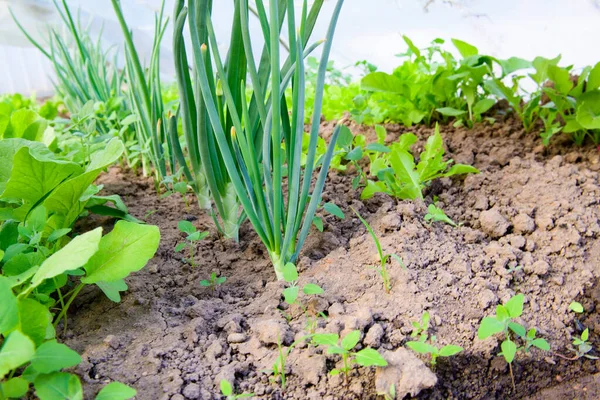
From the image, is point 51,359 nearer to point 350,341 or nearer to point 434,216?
point 350,341

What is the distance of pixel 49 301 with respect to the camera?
2.59 feet

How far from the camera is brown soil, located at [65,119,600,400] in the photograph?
28.9 inches

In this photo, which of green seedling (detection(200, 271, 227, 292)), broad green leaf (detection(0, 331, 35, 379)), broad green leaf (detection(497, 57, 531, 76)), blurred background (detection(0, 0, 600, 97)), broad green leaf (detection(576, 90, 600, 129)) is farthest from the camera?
blurred background (detection(0, 0, 600, 97))

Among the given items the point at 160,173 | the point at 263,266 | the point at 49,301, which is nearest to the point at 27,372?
the point at 49,301

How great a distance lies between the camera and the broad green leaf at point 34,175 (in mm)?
811

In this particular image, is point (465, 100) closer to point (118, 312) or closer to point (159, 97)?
point (159, 97)

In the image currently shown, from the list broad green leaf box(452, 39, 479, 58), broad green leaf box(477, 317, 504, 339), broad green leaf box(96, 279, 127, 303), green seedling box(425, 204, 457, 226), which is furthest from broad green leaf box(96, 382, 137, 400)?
broad green leaf box(452, 39, 479, 58)

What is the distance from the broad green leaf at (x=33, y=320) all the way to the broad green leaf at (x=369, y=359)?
0.42 metres

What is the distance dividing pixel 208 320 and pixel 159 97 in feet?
2.39

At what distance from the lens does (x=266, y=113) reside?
95 cm

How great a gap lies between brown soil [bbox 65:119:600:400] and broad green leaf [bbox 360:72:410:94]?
399mm

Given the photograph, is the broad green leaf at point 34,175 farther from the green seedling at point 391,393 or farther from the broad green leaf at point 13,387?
the green seedling at point 391,393

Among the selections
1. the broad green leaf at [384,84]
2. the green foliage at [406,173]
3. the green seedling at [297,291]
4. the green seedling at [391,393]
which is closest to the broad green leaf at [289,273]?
the green seedling at [297,291]

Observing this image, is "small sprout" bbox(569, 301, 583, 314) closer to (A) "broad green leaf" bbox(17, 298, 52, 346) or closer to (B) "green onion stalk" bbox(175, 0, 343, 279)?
(B) "green onion stalk" bbox(175, 0, 343, 279)
